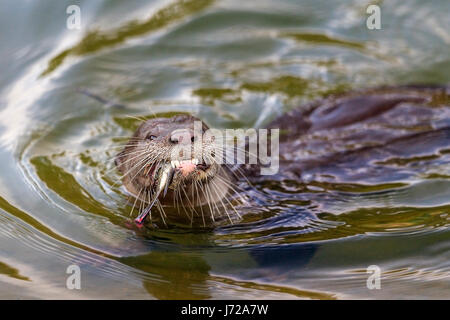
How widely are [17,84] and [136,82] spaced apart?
3.13 feet

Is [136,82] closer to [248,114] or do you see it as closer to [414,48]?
[248,114]

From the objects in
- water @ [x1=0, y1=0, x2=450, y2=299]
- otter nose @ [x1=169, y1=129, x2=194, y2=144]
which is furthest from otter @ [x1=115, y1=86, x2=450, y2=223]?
water @ [x1=0, y1=0, x2=450, y2=299]

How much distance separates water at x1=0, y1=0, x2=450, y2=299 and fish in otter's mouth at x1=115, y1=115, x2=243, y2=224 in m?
0.18

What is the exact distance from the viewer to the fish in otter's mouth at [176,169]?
3.13 meters

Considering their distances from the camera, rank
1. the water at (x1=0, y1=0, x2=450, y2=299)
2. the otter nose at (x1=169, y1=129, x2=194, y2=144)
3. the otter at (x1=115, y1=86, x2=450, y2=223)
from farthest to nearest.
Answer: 1. the water at (x1=0, y1=0, x2=450, y2=299)
2. the otter at (x1=115, y1=86, x2=450, y2=223)
3. the otter nose at (x1=169, y1=129, x2=194, y2=144)

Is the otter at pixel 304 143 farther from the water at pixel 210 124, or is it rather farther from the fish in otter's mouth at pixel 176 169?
the water at pixel 210 124

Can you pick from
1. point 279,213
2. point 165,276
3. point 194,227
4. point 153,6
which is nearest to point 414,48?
point 153,6

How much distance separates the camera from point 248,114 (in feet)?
17.4

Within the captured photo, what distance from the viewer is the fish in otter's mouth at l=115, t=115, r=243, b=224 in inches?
123

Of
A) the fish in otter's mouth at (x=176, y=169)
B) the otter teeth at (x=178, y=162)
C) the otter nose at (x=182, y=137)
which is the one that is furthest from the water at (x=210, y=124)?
the otter nose at (x=182, y=137)

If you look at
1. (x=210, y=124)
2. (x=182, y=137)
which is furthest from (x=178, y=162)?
(x=210, y=124)

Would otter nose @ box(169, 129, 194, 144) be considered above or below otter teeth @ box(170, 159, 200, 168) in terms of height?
above

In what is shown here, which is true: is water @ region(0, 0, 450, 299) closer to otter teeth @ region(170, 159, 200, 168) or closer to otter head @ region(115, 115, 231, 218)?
otter head @ region(115, 115, 231, 218)

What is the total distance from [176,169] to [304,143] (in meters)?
1.52
